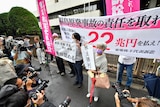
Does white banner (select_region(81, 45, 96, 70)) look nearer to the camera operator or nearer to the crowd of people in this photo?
the crowd of people

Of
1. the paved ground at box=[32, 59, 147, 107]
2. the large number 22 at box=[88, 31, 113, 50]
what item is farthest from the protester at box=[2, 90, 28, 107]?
the large number 22 at box=[88, 31, 113, 50]

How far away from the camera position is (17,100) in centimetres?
113

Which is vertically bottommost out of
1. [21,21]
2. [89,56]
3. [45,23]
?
[89,56]

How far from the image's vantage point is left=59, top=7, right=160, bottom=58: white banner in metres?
1.84

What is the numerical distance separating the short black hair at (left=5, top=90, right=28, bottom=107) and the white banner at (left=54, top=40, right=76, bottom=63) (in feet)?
5.77

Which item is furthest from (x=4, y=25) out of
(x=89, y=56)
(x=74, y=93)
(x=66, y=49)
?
(x=89, y=56)

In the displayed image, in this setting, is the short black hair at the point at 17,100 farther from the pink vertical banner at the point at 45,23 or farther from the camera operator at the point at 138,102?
the pink vertical banner at the point at 45,23

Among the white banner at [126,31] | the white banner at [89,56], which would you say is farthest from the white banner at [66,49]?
the white banner at [89,56]

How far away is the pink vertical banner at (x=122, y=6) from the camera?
2174mm

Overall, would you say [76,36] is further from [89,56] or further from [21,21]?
[21,21]

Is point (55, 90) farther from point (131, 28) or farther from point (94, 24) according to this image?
point (131, 28)

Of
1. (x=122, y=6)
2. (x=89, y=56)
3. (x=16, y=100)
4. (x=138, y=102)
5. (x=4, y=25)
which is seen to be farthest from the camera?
(x=4, y=25)

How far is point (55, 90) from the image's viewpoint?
3316 mm

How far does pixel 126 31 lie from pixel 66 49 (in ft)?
4.99
